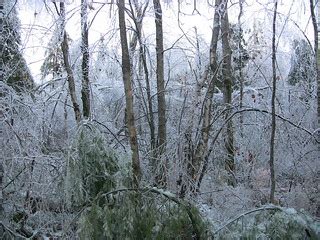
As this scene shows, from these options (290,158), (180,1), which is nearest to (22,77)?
(180,1)

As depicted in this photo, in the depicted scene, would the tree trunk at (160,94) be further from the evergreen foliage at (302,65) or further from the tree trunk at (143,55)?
the evergreen foliage at (302,65)

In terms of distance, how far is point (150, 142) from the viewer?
6.80m

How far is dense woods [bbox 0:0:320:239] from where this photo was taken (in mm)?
3762

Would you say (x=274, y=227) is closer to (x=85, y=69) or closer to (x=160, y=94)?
(x=160, y=94)

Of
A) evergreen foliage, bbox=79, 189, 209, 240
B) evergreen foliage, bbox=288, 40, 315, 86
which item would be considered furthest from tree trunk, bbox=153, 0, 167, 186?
evergreen foliage, bbox=288, 40, 315, 86

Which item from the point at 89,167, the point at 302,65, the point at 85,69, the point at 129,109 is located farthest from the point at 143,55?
the point at 302,65

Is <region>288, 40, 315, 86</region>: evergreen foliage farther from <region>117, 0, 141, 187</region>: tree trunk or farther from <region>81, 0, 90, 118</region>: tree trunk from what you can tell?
<region>117, 0, 141, 187</region>: tree trunk

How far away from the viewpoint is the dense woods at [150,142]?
12.3 ft

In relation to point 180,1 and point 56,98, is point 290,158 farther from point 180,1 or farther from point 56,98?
point 56,98

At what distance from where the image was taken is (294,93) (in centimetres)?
937

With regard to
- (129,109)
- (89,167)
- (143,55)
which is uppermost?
(143,55)

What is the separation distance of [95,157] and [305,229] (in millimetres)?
1861

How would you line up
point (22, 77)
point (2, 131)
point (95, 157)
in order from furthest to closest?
point (22, 77)
point (2, 131)
point (95, 157)

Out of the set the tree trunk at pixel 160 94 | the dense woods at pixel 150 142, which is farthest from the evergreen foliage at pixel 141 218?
the tree trunk at pixel 160 94
